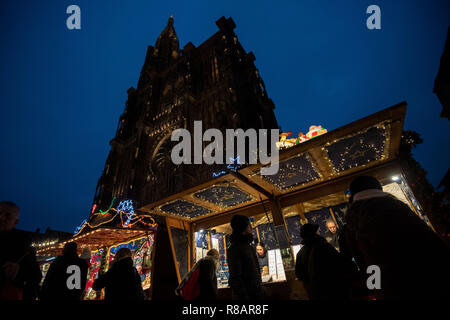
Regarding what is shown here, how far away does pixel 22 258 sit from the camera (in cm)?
228

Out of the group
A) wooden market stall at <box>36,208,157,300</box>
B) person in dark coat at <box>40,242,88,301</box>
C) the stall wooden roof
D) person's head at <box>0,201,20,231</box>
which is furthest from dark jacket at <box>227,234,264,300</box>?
wooden market stall at <box>36,208,157,300</box>

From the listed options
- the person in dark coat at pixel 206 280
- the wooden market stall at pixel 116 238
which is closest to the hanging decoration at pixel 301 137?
the person in dark coat at pixel 206 280

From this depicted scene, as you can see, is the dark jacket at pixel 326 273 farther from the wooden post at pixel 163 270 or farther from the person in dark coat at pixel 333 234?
the wooden post at pixel 163 270

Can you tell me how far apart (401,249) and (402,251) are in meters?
0.01

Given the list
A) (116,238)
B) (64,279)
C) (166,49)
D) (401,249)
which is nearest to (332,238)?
(401,249)

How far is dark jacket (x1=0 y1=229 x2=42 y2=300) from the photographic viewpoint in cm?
219

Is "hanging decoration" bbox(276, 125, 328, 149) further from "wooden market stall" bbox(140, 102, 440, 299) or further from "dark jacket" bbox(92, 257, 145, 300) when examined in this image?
"dark jacket" bbox(92, 257, 145, 300)

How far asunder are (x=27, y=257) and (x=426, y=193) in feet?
25.0

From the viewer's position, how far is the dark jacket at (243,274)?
2945mm

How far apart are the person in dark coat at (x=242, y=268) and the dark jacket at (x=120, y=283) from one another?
2049 millimetres

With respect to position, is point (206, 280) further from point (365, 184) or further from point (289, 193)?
point (289, 193)

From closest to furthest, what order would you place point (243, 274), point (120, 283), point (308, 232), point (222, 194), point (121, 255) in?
point (308, 232) < point (243, 274) < point (120, 283) < point (121, 255) < point (222, 194)

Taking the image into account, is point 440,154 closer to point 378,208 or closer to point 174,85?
point 174,85
